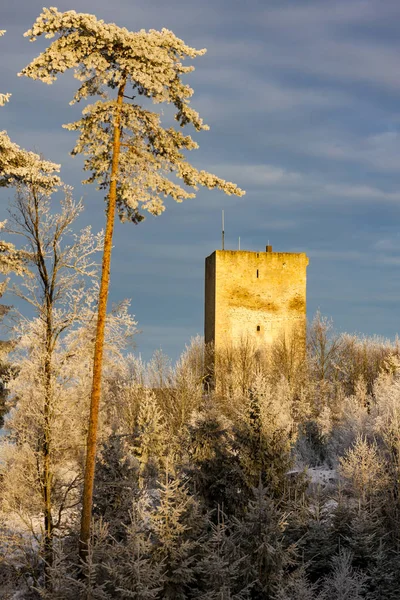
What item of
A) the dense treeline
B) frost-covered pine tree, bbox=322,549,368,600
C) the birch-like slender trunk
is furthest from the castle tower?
the birch-like slender trunk

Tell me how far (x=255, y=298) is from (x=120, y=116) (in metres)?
33.1

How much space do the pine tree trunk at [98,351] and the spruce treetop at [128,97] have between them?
155mm

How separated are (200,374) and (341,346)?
32.6 ft

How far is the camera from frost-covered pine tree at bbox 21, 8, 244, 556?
52.6ft

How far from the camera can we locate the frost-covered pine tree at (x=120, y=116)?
16.0 m

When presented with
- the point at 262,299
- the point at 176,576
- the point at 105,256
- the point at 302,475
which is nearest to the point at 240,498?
the point at 302,475

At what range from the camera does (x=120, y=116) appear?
17.2m

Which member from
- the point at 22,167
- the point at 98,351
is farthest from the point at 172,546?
the point at 22,167

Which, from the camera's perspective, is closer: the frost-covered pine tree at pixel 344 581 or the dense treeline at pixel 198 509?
the dense treeline at pixel 198 509

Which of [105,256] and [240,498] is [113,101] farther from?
[240,498]

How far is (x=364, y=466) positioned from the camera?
26.9 metres

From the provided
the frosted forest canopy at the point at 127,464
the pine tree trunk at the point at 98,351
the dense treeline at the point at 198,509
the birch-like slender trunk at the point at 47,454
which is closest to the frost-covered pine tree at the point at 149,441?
the dense treeline at the point at 198,509

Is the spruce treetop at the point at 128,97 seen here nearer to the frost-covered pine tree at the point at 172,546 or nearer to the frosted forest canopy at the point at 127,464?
the frosted forest canopy at the point at 127,464

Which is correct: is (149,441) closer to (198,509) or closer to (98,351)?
(198,509)
